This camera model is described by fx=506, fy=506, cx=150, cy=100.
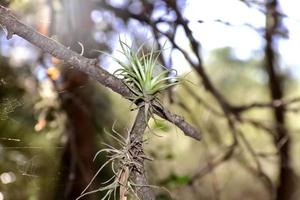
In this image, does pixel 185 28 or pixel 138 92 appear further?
pixel 185 28

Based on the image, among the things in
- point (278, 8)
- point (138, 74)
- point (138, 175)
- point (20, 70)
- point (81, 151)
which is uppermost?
point (278, 8)

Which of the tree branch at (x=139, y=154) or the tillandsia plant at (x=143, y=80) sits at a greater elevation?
the tillandsia plant at (x=143, y=80)

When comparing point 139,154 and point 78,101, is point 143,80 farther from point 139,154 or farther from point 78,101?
point 78,101

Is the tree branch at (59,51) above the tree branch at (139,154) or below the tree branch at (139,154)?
above

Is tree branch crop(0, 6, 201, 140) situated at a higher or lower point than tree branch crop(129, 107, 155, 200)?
higher

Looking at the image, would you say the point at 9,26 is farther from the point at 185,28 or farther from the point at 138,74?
the point at 185,28

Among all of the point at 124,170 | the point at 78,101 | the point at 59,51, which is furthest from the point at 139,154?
the point at 78,101

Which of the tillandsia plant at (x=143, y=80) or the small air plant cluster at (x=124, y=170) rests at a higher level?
the tillandsia plant at (x=143, y=80)

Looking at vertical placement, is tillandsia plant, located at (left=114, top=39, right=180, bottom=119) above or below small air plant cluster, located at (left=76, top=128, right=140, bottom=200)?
above

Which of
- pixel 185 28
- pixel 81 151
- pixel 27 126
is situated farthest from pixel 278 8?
pixel 27 126

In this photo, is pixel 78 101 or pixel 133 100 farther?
pixel 78 101

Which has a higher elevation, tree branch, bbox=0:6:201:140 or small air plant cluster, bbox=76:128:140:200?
tree branch, bbox=0:6:201:140
